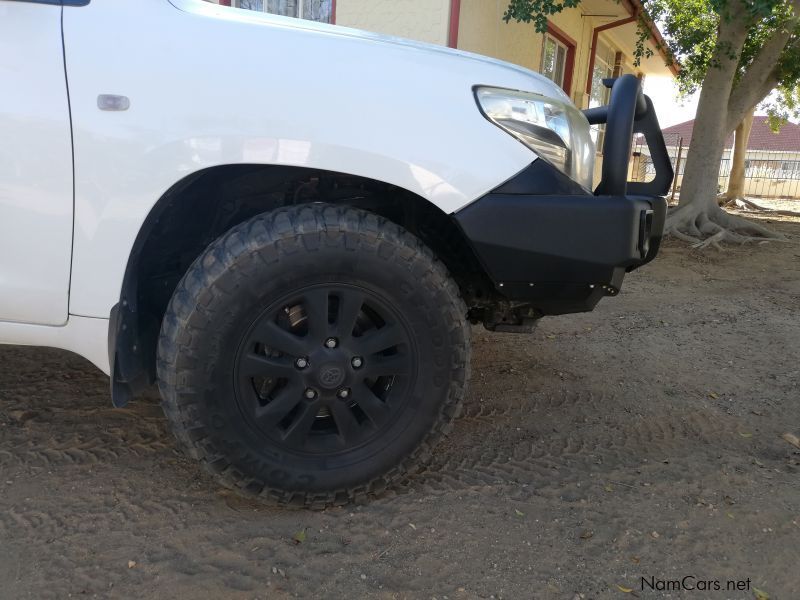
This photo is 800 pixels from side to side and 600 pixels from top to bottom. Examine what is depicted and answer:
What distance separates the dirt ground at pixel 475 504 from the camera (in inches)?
77.3

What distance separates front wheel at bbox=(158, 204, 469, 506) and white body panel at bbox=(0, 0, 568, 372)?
0.23m

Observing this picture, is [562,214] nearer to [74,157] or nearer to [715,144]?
[74,157]

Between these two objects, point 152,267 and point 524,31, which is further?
point 524,31

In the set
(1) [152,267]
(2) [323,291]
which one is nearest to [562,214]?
(2) [323,291]

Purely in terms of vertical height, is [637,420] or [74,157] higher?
[74,157]

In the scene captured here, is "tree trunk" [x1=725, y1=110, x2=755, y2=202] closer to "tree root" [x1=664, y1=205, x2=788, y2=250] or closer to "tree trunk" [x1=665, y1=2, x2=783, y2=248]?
"tree trunk" [x1=665, y1=2, x2=783, y2=248]

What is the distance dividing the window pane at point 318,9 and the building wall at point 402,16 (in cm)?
25

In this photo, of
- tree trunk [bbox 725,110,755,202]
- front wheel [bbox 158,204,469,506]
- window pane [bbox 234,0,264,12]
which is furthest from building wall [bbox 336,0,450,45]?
tree trunk [bbox 725,110,755,202]

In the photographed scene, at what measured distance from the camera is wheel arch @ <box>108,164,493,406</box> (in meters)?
2.08

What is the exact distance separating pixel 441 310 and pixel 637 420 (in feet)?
5.34

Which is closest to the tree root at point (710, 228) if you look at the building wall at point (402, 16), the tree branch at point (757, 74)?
the tree branch at point (757, 74)

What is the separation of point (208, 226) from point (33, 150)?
0.67 meters

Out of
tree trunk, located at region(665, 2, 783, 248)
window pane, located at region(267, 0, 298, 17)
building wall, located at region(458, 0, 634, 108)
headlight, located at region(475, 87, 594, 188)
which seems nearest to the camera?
headlight, located at region(475, 87, 594, 188)

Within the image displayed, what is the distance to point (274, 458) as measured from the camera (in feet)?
7.09
